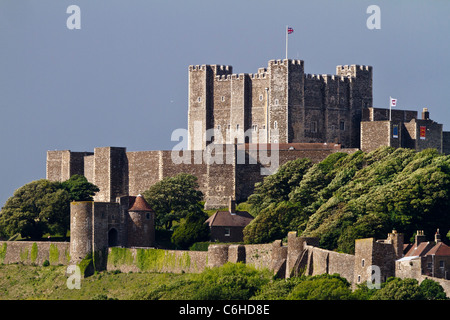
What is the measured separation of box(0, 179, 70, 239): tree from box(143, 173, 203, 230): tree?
484cm

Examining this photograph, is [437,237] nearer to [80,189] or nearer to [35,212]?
[35,212]

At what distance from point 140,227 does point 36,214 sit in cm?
866

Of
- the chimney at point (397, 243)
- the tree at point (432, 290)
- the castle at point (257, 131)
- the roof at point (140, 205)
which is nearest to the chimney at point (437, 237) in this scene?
the chimney at point (397, 243)

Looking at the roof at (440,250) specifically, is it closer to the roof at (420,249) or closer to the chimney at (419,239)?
the roof at (420,249)

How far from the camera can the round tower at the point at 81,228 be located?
8956 cm

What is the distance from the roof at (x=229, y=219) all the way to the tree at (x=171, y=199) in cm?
264

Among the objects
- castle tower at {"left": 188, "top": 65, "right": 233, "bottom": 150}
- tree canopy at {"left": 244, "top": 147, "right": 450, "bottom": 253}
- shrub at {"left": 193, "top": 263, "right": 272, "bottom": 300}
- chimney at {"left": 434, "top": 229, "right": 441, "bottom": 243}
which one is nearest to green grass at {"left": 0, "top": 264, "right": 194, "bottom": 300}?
shrub at {"left": 193, "top": 263, "right": 272, "bottom": 300}

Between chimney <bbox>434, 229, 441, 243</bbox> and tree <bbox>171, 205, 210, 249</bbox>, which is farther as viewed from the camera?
tree <bbox>171, 205, 210, 249</bbox>

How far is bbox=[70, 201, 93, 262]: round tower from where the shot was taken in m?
89.6

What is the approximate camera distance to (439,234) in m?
78.8

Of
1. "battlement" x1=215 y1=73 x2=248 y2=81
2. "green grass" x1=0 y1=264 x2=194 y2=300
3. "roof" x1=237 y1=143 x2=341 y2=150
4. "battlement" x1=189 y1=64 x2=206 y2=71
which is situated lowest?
"green grass" x1=0 y1=264 x2=194 y2=300

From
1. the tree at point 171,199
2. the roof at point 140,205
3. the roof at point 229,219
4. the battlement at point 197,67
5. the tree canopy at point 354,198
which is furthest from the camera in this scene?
the battlement at point 197,67

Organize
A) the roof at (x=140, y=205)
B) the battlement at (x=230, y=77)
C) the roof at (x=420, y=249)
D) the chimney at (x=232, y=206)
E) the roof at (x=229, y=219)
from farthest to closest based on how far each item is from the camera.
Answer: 1. the battlement at (x=230, y=77)
2. the chimney at (x=232, y=206)
3. the roof at (x=229, y=219)
4. the roof at (x=140, y=205)
5. the roof at (x=420, y=249)

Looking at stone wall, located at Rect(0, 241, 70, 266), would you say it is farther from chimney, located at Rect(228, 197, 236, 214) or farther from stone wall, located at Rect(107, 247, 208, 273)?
chimney, located at Rect(228, 197, 236, 214)
